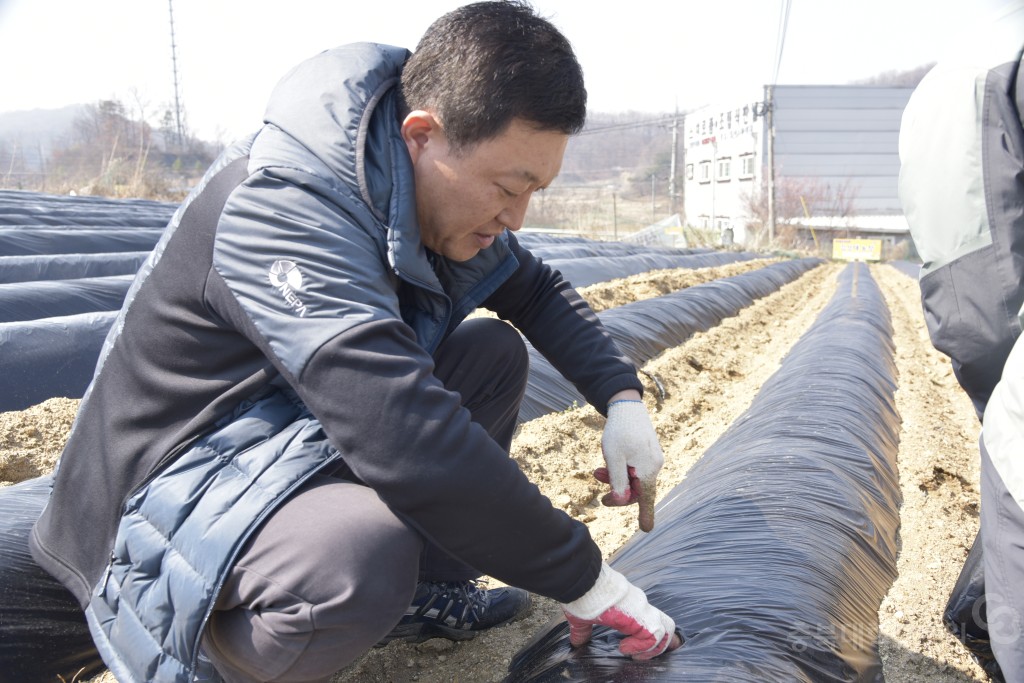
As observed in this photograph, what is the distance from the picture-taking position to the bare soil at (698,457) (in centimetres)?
180

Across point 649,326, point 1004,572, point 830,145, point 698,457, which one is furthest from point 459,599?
point 830,145

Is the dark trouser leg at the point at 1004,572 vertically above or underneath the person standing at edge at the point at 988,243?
underneath

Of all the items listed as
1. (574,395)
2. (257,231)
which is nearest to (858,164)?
(574,395)

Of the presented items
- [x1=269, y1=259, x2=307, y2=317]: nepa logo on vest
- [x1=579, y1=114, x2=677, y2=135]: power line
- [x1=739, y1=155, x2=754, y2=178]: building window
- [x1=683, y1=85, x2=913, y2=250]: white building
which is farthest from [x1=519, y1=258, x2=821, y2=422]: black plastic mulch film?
[x1=579, y1=114, x2=677, y2=135]: power line

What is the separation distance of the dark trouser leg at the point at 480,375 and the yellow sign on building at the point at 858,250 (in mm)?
25616

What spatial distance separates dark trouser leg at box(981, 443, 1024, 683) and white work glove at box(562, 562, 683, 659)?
533 millimetres

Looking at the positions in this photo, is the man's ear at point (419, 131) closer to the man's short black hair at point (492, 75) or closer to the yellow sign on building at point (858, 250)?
the man's short black hair at point (492, 75)

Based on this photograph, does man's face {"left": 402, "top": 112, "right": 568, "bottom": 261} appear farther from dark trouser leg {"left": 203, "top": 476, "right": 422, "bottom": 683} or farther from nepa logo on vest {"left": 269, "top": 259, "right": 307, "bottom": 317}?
dark trouser leg {"left": 203, "top": 476, "right": 422, "bottom": 683}

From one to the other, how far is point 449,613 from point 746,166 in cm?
4222

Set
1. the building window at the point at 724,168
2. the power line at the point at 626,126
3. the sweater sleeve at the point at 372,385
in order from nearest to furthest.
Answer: the sweater sleeve at the point at 372,385 → the building window at the point at 724,168 → the power line at the point at 626,126

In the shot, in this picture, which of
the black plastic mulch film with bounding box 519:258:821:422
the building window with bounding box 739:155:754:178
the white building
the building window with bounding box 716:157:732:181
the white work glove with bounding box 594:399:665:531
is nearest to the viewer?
the white work glove with bounding box 594:399:665:531

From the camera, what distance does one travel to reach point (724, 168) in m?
45.1

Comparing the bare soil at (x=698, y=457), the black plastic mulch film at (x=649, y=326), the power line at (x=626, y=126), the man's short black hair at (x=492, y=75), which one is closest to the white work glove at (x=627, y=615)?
the bare soil at (x=698, y=457)

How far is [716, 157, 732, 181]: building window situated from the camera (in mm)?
44094
